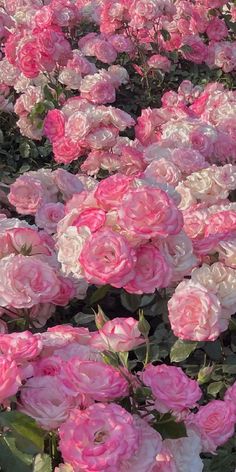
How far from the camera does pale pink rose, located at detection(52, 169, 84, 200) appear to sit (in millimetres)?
2342

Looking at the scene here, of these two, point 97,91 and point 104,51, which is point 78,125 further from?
point 104,51

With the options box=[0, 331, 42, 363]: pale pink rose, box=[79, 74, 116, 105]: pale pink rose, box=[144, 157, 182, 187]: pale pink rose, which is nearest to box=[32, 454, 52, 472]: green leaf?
box=[0, 331, 42, 363]: pale pink rose

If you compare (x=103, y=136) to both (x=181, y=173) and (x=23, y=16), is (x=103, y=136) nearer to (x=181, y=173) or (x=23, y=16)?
(x=181, y=173)

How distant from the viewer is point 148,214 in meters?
1.60

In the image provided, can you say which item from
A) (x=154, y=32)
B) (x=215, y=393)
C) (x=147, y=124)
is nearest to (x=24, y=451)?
(x=215, y=393)

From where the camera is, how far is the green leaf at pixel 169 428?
1.26m

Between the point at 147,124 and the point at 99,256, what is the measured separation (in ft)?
4.95

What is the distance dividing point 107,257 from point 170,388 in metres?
0.38

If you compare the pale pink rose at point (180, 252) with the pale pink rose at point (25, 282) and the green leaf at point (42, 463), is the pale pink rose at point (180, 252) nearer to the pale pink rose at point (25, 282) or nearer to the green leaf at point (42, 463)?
the pale pink rose at point (25, 282)

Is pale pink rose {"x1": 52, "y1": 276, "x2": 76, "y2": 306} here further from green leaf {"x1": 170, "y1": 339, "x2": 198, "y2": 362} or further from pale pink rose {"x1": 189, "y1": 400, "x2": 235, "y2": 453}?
pale pink rose {"x1": 189, "y1": 400, "x2": 235, "y2": 453}

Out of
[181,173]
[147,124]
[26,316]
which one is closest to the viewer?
[26,316]

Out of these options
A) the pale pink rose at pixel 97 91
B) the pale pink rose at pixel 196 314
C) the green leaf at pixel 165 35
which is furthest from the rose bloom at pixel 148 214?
the green leaf at pixel 165 35

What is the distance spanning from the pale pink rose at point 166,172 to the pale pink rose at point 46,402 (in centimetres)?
122

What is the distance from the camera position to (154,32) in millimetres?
4223
